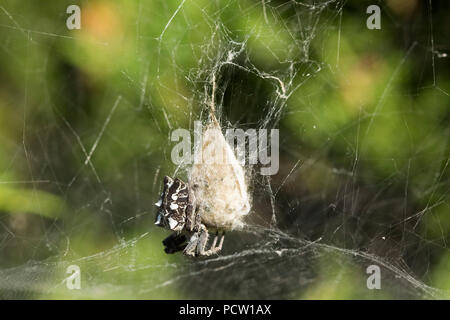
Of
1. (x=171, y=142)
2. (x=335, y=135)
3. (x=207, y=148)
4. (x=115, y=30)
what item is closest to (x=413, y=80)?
(x=335, y=135)

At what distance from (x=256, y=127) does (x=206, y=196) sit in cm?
58

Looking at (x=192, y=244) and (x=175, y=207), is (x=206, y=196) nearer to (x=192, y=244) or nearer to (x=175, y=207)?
(x=175, y=207)

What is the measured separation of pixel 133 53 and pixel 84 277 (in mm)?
1180

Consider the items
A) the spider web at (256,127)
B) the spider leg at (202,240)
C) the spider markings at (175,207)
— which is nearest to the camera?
the spider markings at (175,207)

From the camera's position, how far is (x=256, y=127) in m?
2.72

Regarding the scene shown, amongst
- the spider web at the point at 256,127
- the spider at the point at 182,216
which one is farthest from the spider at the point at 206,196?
the spider web at the point at 256,127

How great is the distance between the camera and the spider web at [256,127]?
254cm

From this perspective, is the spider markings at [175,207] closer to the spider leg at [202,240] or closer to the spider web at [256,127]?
the spider leg at [202,240]

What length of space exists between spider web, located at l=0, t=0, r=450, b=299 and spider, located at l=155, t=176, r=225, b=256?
20 centimetres

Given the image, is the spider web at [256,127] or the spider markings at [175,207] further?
the spider web at [256,127]

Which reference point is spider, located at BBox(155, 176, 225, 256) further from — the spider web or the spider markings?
the spider web

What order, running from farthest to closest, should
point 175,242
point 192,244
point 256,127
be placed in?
point 256,127 → point 175,242 → point 192,244

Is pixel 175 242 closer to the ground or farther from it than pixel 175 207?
closer to the ground

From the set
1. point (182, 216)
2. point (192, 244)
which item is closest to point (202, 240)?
point (192, 244)
